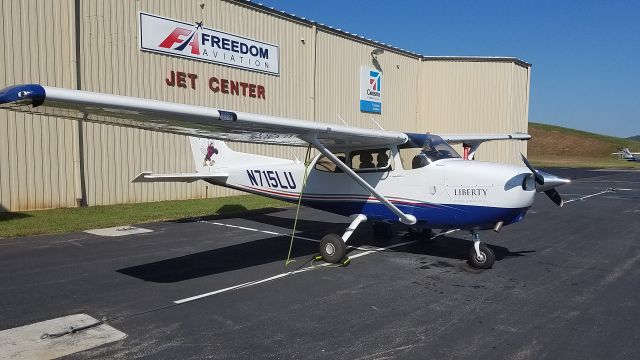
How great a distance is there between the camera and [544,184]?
733 centimetres

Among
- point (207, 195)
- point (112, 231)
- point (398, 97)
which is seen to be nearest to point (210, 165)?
point (112, 231)

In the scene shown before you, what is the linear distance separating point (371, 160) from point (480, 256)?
99.4 inches

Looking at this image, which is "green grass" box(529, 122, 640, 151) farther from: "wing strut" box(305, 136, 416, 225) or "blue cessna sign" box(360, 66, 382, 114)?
"wing strut" box(305, 136, 416, 225)

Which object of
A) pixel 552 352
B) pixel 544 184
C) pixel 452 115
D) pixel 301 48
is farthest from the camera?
pixel 452 115

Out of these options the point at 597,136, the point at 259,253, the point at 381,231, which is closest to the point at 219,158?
the point at 259,253

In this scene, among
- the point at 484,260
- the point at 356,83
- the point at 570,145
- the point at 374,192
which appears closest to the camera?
the point at 484,260

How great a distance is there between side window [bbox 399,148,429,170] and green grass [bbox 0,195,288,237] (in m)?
7.25

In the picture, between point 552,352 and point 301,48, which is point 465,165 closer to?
point 552,352

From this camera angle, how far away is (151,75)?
606 inches

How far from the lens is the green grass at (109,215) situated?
10.7 meters

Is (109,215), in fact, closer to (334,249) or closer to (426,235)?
(334,249)

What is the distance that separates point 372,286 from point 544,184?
3.23 metres

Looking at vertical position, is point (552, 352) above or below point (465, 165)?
below

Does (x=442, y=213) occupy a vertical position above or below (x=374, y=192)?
below
